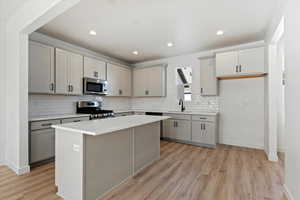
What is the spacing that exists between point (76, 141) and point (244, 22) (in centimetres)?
338

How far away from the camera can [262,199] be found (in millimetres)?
1815

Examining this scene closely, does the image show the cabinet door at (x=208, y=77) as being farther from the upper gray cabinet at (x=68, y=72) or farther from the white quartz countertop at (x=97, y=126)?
the upper gray cabinet at (x=68, y=72)

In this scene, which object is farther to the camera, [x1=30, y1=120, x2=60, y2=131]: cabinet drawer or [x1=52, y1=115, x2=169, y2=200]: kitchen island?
[x1=30, y1=120, x2=60, y2=131]: cabinet drawer

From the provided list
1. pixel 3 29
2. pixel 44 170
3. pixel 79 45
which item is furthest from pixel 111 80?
pixel 44 170

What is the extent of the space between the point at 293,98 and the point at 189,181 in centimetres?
169

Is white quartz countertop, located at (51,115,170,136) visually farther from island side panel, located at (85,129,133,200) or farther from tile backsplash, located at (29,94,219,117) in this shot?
tile backsplash, located at (29,94,219,117)

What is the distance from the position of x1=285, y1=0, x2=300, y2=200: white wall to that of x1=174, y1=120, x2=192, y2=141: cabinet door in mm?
2341

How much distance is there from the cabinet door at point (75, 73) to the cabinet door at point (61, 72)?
9 centimetres

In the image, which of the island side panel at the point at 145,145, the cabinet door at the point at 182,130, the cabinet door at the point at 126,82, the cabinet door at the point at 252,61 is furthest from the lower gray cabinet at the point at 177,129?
the cabinet door at the point at 252,61

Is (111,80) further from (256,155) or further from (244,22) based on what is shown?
(256,155)

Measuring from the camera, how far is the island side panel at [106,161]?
5.62 feet

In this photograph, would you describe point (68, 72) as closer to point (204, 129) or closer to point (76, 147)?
point (76, 147)

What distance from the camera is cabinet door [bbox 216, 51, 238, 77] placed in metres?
3.63

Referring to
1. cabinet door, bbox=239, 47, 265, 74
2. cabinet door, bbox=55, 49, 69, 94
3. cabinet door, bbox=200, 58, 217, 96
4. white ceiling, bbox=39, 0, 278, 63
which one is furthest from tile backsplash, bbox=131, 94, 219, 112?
cabinet door, bbox=55, 49, 69, 94
